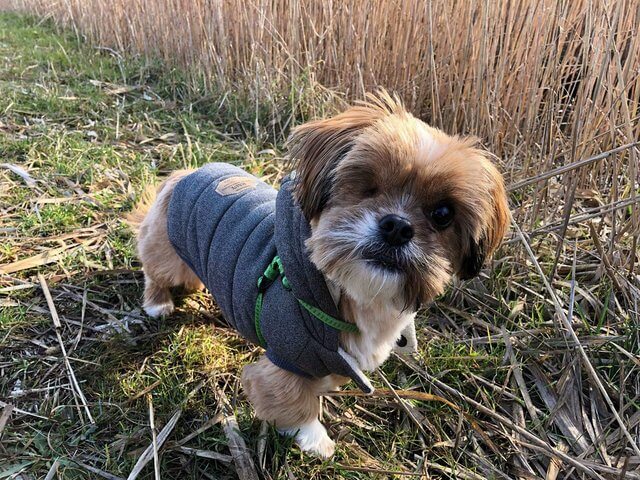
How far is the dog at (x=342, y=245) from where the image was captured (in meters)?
1.43

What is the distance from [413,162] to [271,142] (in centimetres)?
304

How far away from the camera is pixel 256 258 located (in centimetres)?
→ 182

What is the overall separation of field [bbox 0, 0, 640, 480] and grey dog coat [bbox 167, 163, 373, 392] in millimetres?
495

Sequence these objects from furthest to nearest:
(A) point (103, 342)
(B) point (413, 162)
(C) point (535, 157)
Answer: (C) point (535, 157) < (A) point (103, 342) < (B) point (413, 162)

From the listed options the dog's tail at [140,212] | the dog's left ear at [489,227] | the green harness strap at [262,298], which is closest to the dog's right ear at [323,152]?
the green harness strap at [262,298]

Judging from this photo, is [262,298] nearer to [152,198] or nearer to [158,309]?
[158,309]

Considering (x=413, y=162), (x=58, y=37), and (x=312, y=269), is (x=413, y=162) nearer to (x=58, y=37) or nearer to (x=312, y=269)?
(x=312, y=269)

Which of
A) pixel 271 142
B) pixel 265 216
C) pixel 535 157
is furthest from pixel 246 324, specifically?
pixel 271 142

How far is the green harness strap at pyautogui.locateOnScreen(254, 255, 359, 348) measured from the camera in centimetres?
160

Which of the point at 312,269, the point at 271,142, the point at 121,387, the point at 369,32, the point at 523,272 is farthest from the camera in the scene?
the point at 271,142

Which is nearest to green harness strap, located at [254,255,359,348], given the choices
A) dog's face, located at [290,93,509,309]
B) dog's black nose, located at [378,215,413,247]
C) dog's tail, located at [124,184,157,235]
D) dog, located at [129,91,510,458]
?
dog, located at [129,91,510,458]

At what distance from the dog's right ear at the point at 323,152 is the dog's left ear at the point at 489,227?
423 millimetres

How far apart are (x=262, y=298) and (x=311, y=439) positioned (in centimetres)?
66

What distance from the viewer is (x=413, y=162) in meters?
1.46
